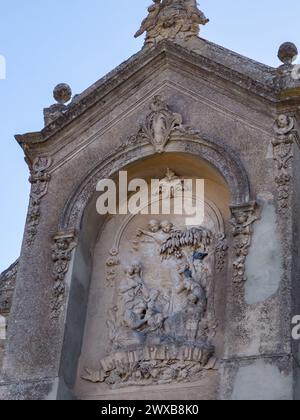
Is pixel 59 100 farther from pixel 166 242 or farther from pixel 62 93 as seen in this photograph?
pixel 166 242

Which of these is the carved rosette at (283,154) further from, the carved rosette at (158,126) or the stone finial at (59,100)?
the stone finial at (59,100)

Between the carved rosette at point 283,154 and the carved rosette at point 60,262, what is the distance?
10.9ft

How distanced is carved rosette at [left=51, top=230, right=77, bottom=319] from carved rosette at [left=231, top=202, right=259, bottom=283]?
2658 millimetres

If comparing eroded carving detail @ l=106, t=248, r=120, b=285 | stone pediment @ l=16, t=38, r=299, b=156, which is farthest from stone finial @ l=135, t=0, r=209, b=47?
eroded carving detail @ l=106, t=248, r=120, b=285

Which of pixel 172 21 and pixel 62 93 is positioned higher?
pixel 172 21

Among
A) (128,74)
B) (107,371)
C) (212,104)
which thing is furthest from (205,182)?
(107,371)

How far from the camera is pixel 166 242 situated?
50.2 ft

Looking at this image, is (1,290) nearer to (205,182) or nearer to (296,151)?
(205,182)

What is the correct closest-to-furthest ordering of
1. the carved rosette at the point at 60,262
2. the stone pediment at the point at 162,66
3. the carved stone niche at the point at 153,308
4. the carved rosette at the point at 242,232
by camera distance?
the carved rosette at the point at 242,232, the carved stone niche at the point at 153,308, the carved rosette at the point at 60,262, the stone pediment at the point at 162,66

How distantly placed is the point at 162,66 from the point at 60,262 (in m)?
3.71

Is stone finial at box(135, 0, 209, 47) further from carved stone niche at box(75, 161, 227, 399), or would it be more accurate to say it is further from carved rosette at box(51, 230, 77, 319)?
carved rosette at box(51, 230, 77, 319)

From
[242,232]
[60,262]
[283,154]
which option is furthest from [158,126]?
[60,262]

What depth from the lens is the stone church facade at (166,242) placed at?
44.6 feet

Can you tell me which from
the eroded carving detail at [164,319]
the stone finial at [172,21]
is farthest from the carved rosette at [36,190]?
the stone finial at [172,21]
